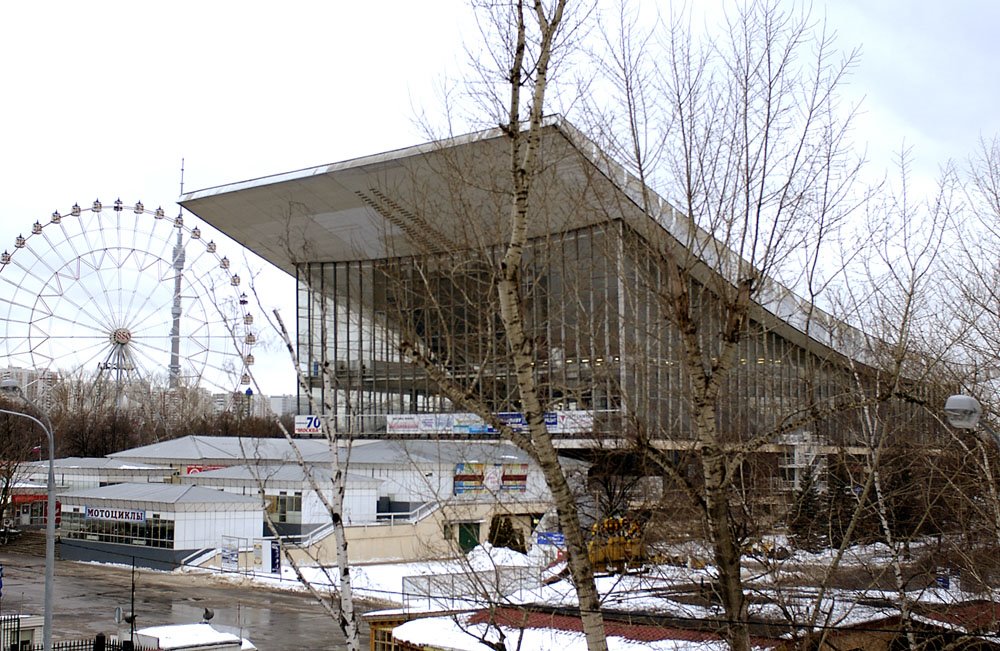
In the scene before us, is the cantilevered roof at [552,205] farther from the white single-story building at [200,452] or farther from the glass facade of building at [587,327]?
the white single-story building at [200,452]

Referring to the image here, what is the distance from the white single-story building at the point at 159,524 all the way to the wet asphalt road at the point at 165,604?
4.52 ft

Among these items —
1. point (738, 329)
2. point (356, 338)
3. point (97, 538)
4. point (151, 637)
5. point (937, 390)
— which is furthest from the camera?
point (356, 338)

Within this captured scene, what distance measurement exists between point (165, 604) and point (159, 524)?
33.1 feet

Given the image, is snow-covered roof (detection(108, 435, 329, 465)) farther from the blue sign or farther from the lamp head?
the lamp head

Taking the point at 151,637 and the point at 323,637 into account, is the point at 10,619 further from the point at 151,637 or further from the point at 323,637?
the point at 323,637

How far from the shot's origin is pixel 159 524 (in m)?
39.3

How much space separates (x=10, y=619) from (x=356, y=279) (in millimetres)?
39690

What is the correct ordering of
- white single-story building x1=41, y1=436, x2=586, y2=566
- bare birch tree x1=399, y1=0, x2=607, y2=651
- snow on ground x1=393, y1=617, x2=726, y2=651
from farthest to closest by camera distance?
white single-story building x1=41, y1=436, x2=586, y2=566
snow on ground x1=393, y1=617, x2=726, y2=651
bare birch tree x1=399, y1=0, x2=607, y2=651

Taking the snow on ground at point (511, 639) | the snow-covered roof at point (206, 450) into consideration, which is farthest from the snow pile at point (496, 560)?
the snow-covered roof at point (206, 450)

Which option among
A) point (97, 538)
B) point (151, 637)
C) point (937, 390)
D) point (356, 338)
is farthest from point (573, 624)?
point (356, 338)

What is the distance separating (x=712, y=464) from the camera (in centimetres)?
788

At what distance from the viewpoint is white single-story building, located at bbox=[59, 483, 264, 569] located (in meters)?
38.8

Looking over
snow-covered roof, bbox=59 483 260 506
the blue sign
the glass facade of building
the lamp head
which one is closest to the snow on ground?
the blue sign

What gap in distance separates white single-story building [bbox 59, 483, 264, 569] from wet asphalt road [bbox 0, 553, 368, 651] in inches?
54.3
